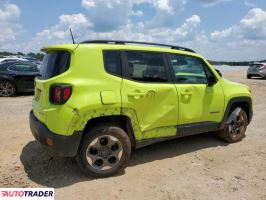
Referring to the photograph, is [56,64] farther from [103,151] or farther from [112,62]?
[103,151]

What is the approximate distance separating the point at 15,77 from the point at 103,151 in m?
9.34

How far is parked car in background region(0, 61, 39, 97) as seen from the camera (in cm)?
1262

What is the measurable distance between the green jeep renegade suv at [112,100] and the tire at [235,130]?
0.85 meters

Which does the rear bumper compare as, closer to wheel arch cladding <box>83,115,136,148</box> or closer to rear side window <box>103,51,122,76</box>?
wheel arch cladding <box>83,115,136,148</box>

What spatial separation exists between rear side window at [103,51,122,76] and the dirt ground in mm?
1486

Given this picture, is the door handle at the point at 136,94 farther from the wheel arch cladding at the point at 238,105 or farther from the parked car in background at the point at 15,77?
the parked car in background at the point at 15,77

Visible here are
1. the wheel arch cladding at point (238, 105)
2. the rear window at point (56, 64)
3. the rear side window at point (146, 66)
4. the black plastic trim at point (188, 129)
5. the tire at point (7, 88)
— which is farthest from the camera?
the tire at point (7, 88)

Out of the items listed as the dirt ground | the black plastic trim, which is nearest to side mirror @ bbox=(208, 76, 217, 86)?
the black plastic trim

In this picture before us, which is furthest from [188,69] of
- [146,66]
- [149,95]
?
[149,95]

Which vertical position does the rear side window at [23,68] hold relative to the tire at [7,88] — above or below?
above

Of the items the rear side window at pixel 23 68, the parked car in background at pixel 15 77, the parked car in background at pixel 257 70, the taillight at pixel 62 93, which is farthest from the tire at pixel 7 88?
the parked car in background at pixel 257 70

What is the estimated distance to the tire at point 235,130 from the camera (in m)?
6.23

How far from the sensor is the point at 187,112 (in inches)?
211

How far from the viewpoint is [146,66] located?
194 inches
